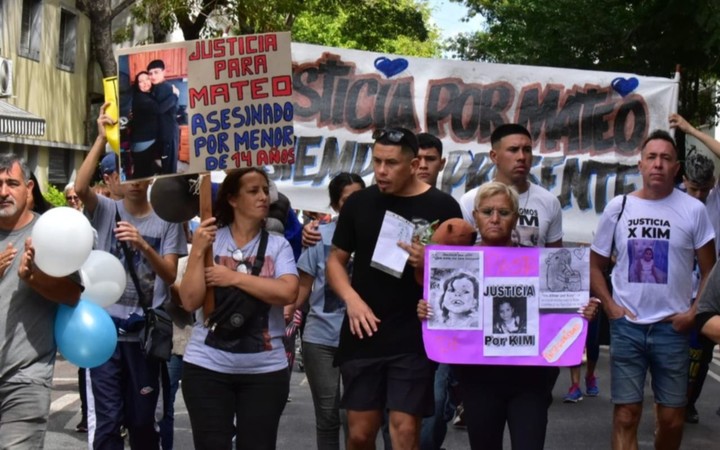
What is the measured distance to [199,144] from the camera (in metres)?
6.59

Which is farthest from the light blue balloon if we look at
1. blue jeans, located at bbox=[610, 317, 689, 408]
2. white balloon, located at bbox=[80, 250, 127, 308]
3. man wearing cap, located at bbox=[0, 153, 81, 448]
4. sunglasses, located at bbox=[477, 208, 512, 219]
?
blue jeans, located at bbox=[610, 317, 689, 408]

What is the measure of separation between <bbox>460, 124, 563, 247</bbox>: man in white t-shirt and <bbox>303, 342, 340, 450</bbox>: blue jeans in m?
1.15

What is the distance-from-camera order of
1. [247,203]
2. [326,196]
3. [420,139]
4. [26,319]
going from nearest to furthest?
[26,319]
[247,203]
[420,139]
[326,196]

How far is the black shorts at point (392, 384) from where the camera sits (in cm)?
636

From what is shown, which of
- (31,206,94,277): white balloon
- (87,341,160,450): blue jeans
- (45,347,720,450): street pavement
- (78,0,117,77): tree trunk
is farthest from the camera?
(78,0,117,77): tree trunk

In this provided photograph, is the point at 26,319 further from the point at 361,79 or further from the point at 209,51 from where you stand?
the point at 361,79

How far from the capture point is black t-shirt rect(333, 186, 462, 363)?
20.9 ft

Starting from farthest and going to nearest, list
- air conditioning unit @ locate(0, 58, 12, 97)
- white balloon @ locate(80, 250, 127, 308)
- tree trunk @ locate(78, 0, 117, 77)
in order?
air conditioning unit @ locate(0, 58, 12, 97) < tree trunk @ locate(78, 0, 117, 77) < white balloon @ locate(80, 250, 127, 308)

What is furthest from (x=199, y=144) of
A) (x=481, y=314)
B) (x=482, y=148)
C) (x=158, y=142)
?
(x=482, y=148)

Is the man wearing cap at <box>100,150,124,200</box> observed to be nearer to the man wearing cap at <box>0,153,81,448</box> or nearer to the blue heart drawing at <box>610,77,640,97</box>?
the man wearing cap at <box>0,153,81,448</box>

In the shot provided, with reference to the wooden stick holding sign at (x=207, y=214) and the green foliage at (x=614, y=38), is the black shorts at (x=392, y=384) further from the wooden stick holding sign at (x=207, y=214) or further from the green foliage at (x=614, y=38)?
the green foliage at (x=614, y=38)

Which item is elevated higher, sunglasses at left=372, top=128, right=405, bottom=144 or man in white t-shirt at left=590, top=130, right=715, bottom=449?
sunglasses at left=372, top=128, right=405, bottom=144

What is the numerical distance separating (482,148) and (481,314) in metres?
3.11

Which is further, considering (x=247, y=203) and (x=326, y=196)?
(x=326, y=196)
